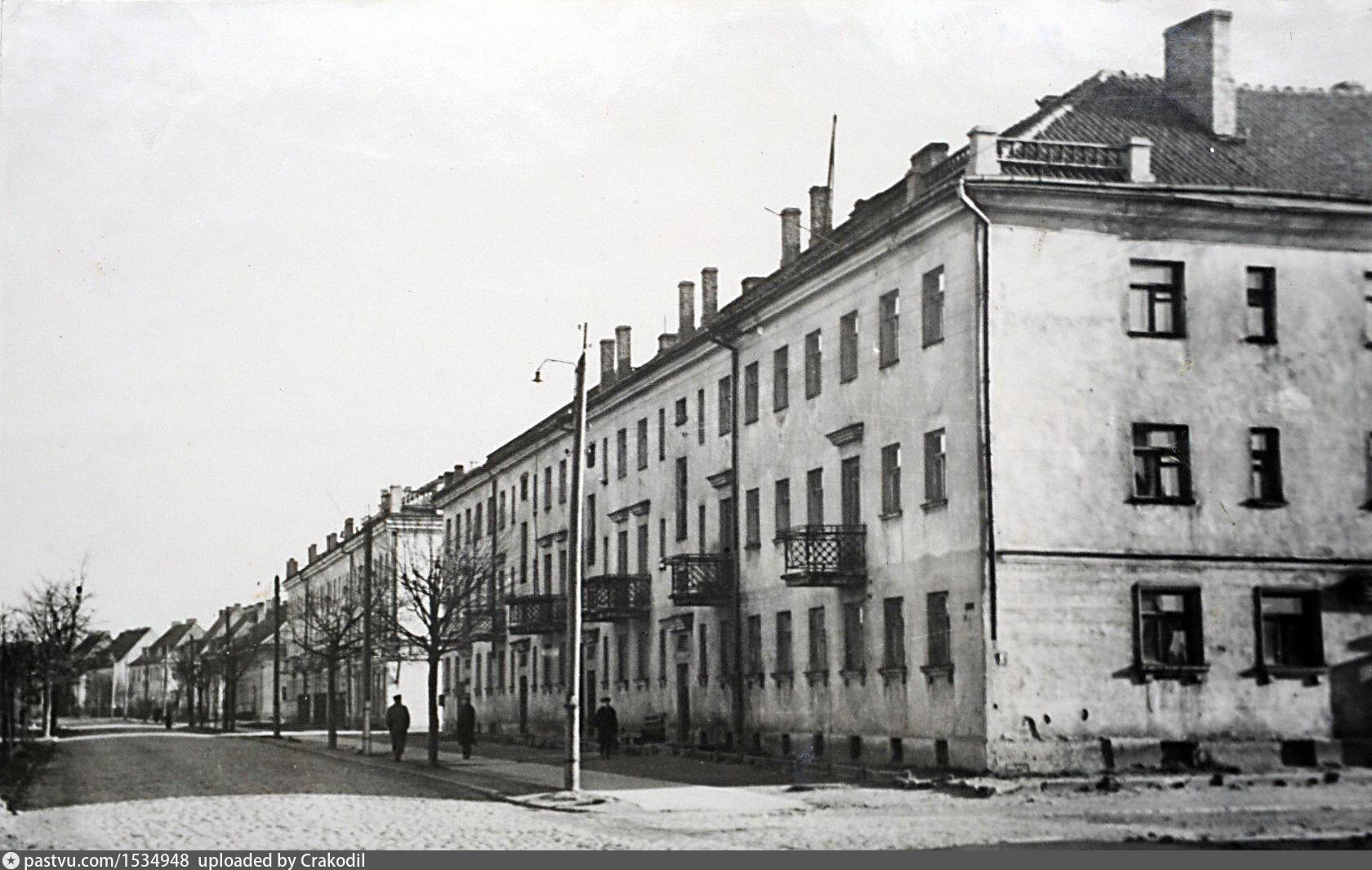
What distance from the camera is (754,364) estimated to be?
37.7 metres

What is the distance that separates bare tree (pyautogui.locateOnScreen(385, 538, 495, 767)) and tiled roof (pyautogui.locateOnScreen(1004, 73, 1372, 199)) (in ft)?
58.0

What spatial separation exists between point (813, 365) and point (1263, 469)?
10354 mm

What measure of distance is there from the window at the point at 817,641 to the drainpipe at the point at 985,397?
6.87 meters

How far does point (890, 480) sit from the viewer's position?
30531 mm

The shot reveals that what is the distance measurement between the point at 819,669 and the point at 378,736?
32238 millimetres

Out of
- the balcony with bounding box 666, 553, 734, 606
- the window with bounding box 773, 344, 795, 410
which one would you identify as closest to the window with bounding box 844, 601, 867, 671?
the window with bounding box 773, 344, 795, 410

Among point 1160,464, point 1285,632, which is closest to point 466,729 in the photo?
point 1160,464

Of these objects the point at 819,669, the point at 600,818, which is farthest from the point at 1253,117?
the point at 600,818

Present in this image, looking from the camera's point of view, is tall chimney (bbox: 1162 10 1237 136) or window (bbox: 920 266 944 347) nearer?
window (bbox: 920 266 944 347)

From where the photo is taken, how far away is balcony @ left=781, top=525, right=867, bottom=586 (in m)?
31.2

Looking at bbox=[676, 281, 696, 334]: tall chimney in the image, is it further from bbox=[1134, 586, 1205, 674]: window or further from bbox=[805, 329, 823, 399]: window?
bbox=[1134, 586, 1205, 674]: window

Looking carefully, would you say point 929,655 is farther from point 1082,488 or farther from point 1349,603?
point 1349,603

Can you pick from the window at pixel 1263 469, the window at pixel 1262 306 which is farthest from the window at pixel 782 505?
the window at pixel 1262 306

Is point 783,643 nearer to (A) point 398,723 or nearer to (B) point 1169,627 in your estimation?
(A) point 398,723
